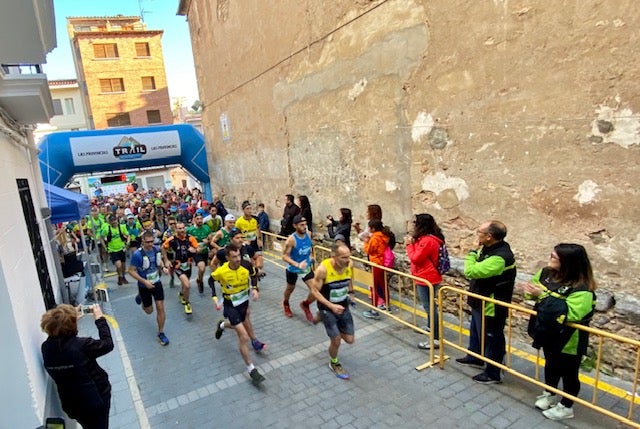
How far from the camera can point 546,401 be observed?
4.02m

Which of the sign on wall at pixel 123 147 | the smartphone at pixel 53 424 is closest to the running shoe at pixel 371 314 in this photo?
the smartphone at pixel 53 424

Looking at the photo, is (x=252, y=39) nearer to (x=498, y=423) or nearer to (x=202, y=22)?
(x=202, y=22)

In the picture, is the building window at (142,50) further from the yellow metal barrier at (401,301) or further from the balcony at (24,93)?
the balcony at (24,93)

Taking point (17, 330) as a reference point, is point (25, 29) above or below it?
above

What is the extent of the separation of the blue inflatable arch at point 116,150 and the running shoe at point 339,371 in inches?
542

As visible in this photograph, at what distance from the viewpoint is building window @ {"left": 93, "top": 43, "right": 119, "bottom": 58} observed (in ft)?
113

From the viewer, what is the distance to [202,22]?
16.3 m

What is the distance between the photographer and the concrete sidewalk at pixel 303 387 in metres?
4.13

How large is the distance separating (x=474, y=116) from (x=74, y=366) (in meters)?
5.73

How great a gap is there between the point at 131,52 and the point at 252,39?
96.0 ft

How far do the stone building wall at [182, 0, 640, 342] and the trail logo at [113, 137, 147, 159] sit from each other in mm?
7643

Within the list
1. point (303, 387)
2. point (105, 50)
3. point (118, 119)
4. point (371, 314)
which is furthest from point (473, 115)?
point (105, 50)

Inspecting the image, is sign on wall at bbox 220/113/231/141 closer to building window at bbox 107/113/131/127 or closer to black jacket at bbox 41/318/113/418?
black jacket at bbox 41/318/113/418

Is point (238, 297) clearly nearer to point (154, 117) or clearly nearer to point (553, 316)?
point (553, 316)
